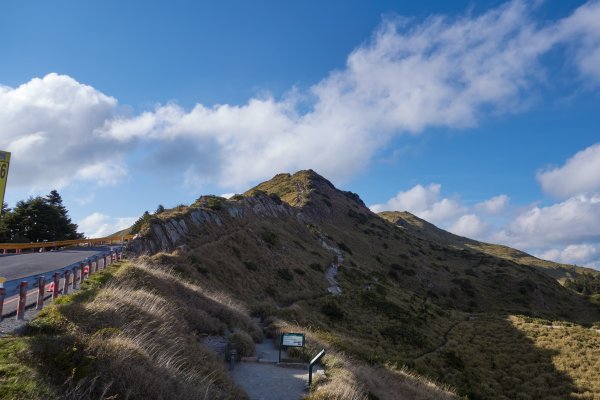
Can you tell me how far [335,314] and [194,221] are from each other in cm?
1624

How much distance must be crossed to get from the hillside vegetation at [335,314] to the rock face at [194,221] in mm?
149

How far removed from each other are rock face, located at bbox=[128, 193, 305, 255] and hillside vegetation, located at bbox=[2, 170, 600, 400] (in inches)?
5.9

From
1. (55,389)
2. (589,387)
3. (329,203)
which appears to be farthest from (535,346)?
(329,203)

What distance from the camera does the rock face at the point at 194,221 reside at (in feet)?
101

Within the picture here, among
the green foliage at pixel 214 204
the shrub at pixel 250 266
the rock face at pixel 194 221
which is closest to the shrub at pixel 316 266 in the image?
the rock face at pixel 194 221

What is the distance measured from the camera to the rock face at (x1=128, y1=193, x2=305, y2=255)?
1209 inches

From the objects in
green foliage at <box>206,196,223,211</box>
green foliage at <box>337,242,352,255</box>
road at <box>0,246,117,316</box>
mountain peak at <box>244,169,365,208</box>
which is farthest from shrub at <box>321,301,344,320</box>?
mountain peak at <box>244,169,365,208</box>

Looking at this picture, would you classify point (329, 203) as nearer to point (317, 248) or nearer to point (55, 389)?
point (317, 248)

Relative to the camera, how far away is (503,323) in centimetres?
4394

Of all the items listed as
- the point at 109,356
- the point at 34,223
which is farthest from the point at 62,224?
the point at 109,356

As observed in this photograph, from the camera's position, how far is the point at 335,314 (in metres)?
31.0

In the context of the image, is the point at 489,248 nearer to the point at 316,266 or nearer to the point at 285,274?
the point at 316,266

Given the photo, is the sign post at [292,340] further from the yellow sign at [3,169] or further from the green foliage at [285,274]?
the green foliage at [285,274]

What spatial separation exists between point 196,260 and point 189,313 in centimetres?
1419
